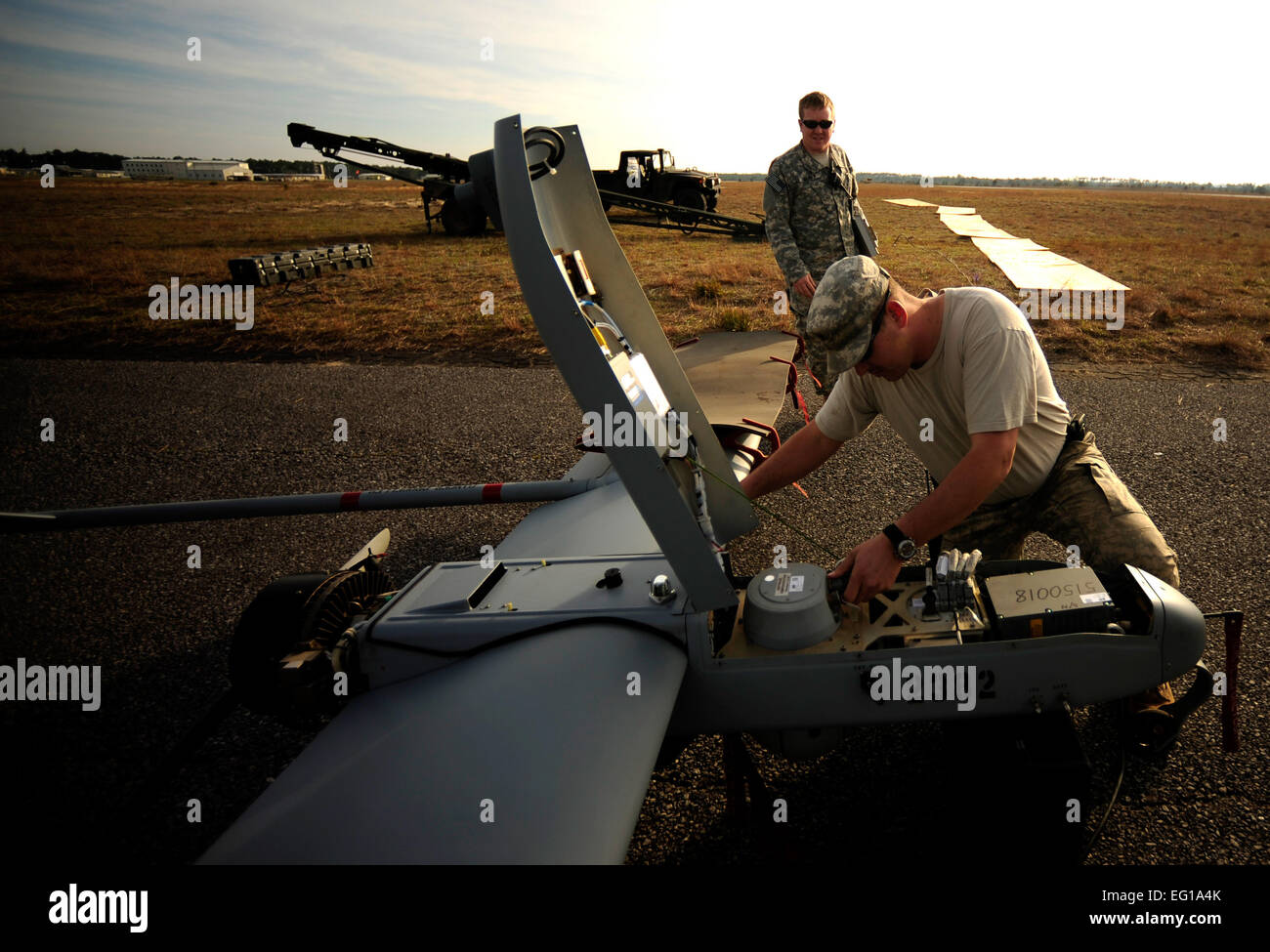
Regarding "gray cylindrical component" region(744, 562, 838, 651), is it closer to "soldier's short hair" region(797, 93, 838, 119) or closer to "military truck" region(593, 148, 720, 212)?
"soldier's short hair" region(797, 93, 838, 119)

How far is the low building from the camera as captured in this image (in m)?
84.0

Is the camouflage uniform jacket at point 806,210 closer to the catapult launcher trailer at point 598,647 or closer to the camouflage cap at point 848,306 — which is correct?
the camouflage cap at point 848,306

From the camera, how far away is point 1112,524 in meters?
2.60

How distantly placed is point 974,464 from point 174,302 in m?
14.4

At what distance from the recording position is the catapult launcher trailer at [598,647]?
1578 mm

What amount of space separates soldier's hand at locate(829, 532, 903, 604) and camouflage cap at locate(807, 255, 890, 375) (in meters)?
0.58

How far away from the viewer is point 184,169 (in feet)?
298

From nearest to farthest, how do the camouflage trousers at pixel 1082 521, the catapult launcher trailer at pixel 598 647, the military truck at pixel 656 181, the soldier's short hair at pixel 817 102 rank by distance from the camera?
the catapult launcher trailer at pixel 598 647 → the camouflage trousers at pixel 1082 521 → the soldier's short hair at pixel 817 102 → the military truck at pixel 656 181

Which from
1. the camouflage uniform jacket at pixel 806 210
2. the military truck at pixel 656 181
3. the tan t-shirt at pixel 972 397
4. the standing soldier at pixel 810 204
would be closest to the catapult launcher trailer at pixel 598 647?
the tan t-shirt at pixel 972 397

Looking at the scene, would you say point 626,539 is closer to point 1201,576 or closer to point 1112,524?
point 1112,524

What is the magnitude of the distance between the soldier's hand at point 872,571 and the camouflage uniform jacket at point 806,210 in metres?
3.47

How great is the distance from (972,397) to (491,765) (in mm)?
1854

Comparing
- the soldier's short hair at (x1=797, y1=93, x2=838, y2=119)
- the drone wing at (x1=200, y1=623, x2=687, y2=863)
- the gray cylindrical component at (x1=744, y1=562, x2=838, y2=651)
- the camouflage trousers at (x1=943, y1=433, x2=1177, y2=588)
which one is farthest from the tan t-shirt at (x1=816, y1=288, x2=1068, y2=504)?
the soldier's short hair at (x1=797, y1=93, x2=838, y2=119)
